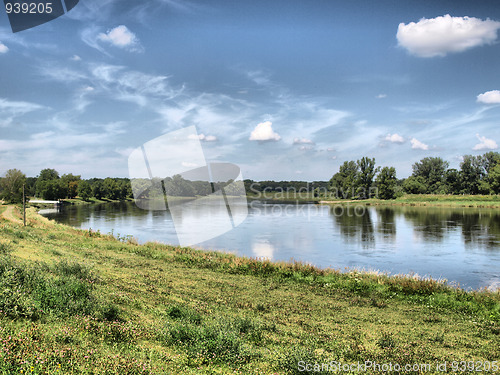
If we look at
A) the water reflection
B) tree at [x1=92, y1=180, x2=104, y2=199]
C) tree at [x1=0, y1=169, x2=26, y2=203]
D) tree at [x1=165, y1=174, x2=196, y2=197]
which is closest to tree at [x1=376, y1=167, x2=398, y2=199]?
tree at [x1=165, y1=174, x2=196, y2=197]

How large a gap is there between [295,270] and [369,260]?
12.1m

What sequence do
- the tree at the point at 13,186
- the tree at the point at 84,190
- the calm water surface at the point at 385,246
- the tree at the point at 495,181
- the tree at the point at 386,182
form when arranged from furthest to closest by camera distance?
the tree at the point at 84,190 → the tree at the point at 386,182 → the tree at the point at 495,181 → the tree at the point at 13,186 → the calm water surface at the point at 385,246

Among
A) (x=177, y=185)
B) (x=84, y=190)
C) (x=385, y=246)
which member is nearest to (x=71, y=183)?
(x=84, y=190)

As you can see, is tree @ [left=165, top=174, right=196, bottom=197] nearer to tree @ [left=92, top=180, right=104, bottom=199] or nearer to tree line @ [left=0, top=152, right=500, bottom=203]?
tree line @ [left=0, top=152, right=500, bottom=203]

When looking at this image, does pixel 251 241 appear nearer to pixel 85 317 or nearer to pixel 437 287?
pixel 437 287

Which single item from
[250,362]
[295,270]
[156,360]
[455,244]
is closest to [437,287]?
[295,270]

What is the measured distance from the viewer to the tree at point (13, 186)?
8025cm

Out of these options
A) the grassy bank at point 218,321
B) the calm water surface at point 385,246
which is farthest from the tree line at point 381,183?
the grassy bank at point 218,321

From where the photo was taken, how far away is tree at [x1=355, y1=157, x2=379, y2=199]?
12862cm

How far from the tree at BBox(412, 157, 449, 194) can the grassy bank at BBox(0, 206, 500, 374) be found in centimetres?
14140

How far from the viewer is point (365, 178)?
427ft

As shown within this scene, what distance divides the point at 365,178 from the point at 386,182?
44.6 ft

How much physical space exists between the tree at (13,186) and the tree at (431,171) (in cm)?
13952

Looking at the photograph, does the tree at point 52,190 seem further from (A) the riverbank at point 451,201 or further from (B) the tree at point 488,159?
(B) the tree at point 488,159
